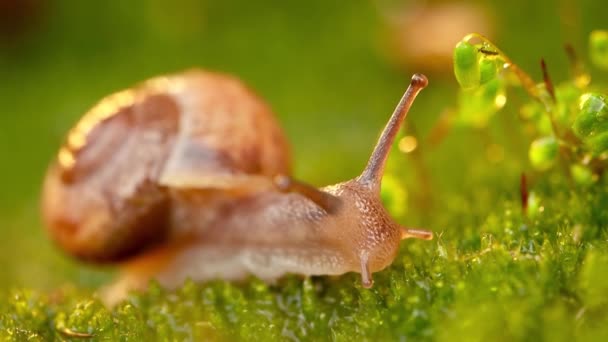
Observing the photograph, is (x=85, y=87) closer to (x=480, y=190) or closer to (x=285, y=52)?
(x=285, y=52)

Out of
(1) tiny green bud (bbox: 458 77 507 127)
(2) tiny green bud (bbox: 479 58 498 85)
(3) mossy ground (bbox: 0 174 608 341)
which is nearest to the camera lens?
Answer: (3) mossy ground (bbox: 0 174 608 341)

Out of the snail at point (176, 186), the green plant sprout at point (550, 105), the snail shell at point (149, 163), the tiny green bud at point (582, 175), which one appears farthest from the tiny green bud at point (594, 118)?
the snail shell at point (149, 163)

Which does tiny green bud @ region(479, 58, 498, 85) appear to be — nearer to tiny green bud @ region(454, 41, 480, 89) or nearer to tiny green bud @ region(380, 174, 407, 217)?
tiny green bud @ region(454, 41, 480, 89)

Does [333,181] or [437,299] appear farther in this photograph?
[333,181]

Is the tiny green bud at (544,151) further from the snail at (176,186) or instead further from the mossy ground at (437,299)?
the snail at (176,186)

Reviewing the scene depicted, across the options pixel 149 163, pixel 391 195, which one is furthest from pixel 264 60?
pixel 391 195

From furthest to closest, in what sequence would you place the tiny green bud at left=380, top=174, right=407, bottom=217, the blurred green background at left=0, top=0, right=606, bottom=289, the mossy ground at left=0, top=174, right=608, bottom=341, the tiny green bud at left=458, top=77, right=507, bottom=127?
the blurred green background at left=0, top=0, right=606, bottom=289, the tiny green bud at left=380, top=174, right=407, bottom=217, the tiny green bud at left=458, top=77, right=507, bottom=127, the mossy ground at left=0, top=174, right=608, bottom=341

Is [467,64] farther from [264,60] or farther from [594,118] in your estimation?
[264,60]

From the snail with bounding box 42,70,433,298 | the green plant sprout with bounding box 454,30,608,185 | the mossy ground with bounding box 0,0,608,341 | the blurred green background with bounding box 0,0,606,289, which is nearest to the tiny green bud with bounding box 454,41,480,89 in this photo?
the green plant sprout with bounding box 454,30,608,185
